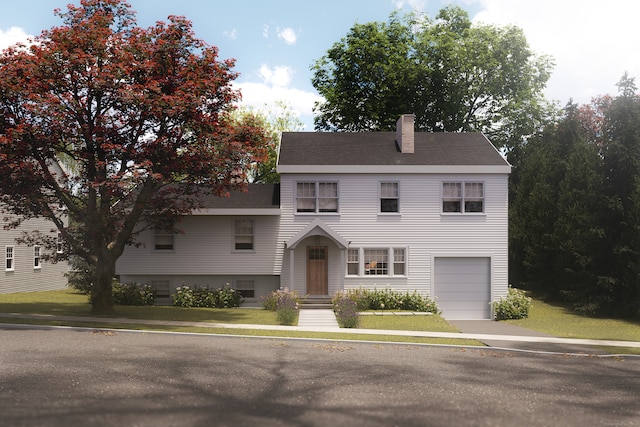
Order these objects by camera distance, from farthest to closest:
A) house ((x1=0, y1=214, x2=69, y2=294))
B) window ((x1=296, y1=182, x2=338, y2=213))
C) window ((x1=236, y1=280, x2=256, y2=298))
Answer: house ((x1=0, y1=214, x2=69, y2=294)) < window ((x1=236, y1=280, x2=256, y2=298)) < window ((x1=296, y1=182, x2=338, y2=213))

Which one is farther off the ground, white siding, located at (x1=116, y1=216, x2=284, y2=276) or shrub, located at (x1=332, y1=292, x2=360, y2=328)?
white siding, located at (x1=116, y1=216, x2=284, y2=276)

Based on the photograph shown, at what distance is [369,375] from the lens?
12.3 metres

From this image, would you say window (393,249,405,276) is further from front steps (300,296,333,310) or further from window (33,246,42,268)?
window (33,246,42,268)

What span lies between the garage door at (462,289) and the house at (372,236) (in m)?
0.05

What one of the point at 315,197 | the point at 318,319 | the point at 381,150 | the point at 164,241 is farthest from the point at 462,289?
the point at 164,241

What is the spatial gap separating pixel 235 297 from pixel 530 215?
62.3ft

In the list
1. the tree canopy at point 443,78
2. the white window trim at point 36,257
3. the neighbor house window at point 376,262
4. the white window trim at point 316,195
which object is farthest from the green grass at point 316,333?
the tree canopy at point 443,78

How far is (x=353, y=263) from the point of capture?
28594 mm

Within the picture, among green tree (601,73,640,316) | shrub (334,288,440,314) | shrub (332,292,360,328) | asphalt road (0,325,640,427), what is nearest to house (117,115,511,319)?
shrub (334,288,440,314)

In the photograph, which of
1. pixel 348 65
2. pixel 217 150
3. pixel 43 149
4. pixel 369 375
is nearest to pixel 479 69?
pixel 348 65

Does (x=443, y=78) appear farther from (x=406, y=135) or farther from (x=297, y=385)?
(x=297, y=385)

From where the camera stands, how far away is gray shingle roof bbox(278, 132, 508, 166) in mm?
28766

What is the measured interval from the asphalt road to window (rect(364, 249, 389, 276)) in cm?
1182

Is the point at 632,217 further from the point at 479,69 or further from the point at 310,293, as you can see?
the point at 479,69
